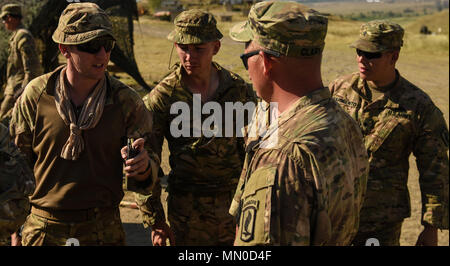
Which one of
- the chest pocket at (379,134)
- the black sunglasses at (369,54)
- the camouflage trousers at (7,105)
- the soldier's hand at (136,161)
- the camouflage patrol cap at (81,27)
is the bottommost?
the camouflage trousers at (7,105)

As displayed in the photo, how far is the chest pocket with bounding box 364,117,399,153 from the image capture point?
4.20 m

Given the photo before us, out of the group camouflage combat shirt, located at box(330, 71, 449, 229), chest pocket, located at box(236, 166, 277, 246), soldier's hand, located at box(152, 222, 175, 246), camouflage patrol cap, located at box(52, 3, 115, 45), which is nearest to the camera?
chest pocket, located at box(236, 166, 277, 246)

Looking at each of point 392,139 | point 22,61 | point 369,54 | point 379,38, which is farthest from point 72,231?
point 22,61

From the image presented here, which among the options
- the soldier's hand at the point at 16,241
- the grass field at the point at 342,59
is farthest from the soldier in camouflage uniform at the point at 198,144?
the grass field at the point at 342,59

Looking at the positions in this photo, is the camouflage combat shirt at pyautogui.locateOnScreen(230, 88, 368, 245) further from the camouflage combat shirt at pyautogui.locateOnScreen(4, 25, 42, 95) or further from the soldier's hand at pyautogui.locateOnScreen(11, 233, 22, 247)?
the camouflage combat shirt at pyautogui.locateOnScreen(4, 25, 42, 95)

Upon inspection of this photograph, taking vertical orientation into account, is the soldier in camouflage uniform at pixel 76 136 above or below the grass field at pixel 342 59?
above

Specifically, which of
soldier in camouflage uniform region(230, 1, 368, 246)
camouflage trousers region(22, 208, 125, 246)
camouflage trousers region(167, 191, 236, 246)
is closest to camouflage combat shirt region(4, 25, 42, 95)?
camouflage trousers region(167, 191, 236, 246)

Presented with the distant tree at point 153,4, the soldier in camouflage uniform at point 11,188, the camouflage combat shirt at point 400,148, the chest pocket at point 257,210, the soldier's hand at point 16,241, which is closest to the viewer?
the chest pocket at point 257,210

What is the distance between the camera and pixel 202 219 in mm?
4480

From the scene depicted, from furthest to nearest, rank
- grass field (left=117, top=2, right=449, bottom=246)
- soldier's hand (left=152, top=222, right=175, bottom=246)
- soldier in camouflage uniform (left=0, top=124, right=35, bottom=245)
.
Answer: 1. grass field (left=117, top=2, right=449, bottom=246)
2. soldier's hand (left=152, top=222, right=175, bottom=246)
3. soldier in camouflage uniform (left=0, top=124, right=35, bottom=245)

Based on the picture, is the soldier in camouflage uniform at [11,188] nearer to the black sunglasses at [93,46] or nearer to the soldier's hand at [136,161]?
the soldier's hand at [136,161]

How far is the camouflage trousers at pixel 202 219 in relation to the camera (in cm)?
448

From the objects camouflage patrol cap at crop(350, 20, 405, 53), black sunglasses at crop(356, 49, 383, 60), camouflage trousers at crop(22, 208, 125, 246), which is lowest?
camouflage trousers at crop(22, 208, 125, 246)

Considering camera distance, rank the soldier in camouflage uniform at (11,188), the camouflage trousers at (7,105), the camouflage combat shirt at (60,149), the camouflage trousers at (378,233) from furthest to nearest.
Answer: the camouflage trousers at (7,105) < the camouflage trousers at (378,233) < the camouflage combat shirt at (60,149) < the soldier in camouflage uniform at (11,188)
